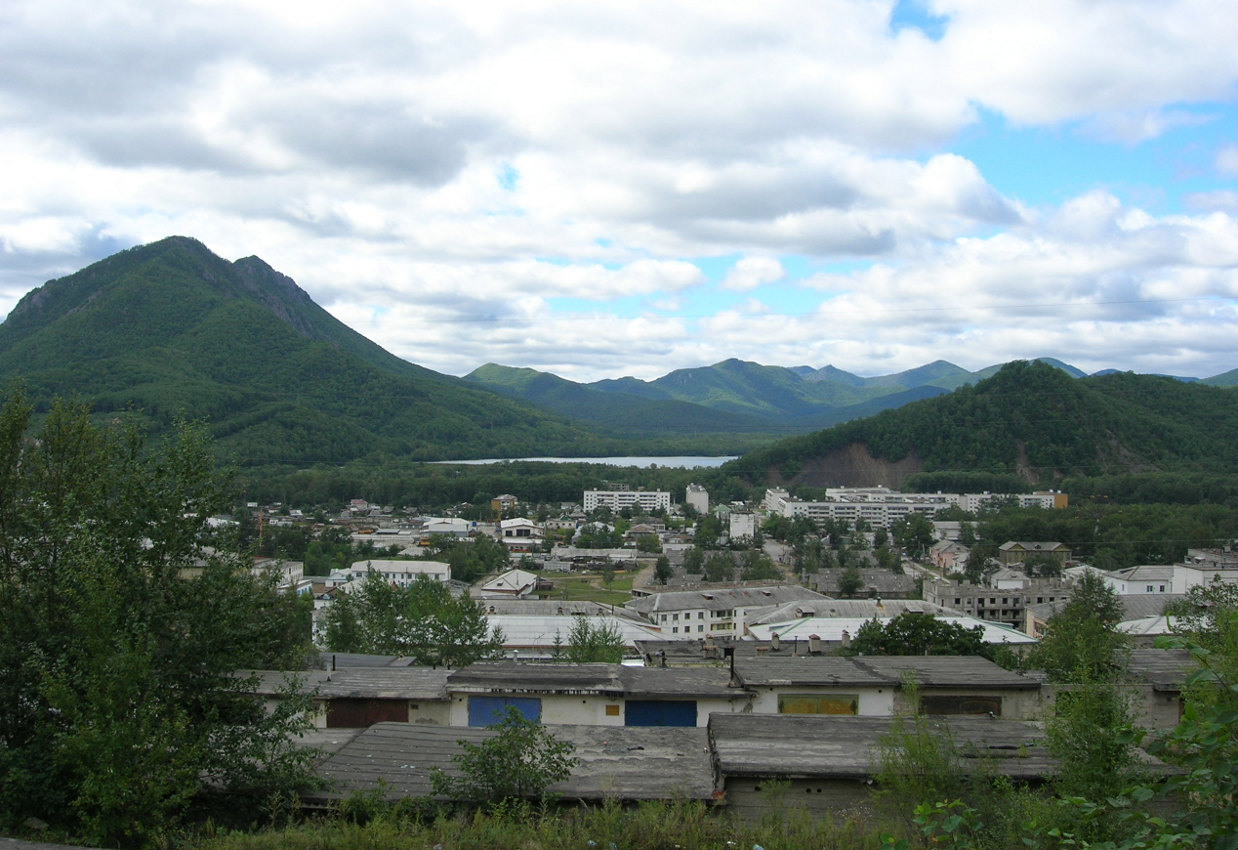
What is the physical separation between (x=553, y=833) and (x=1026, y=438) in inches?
3660

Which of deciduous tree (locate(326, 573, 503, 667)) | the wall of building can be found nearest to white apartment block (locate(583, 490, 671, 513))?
deciduous tree (locate(326, 573, 503, 667))

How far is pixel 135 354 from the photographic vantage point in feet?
342

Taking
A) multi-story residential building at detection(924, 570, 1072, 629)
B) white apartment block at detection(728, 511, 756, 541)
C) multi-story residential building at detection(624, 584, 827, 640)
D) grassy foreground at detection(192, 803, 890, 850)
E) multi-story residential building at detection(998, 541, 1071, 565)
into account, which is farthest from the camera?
white apartment block at detection(728, 511, 756, 541)

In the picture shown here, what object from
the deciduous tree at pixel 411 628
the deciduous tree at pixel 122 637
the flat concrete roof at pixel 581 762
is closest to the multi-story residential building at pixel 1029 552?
the deciduous tree at pixel 411 628

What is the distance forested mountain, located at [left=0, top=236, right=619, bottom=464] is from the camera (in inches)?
3580

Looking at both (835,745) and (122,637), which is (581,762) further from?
(122,637)

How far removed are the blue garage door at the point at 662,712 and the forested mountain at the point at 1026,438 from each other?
8003cm

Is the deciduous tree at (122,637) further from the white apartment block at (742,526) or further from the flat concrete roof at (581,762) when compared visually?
the white apartment block at (742,526)

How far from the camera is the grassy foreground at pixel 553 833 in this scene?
4.19 m

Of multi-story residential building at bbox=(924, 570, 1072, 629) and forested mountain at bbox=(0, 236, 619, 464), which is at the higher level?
forested mountain at bbox=(0, 236, 619, 464)

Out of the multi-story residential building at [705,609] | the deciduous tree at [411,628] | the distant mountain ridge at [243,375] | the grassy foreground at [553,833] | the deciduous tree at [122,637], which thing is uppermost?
the distant mountain ridge at [243,375]

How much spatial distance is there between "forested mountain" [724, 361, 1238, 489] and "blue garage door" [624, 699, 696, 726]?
80028mm

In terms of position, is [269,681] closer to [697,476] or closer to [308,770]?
[308,770]

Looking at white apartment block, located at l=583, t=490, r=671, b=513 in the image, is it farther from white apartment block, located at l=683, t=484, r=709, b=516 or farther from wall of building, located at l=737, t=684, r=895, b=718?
wall of building, located at l=737, t=684, r=895, b=718
